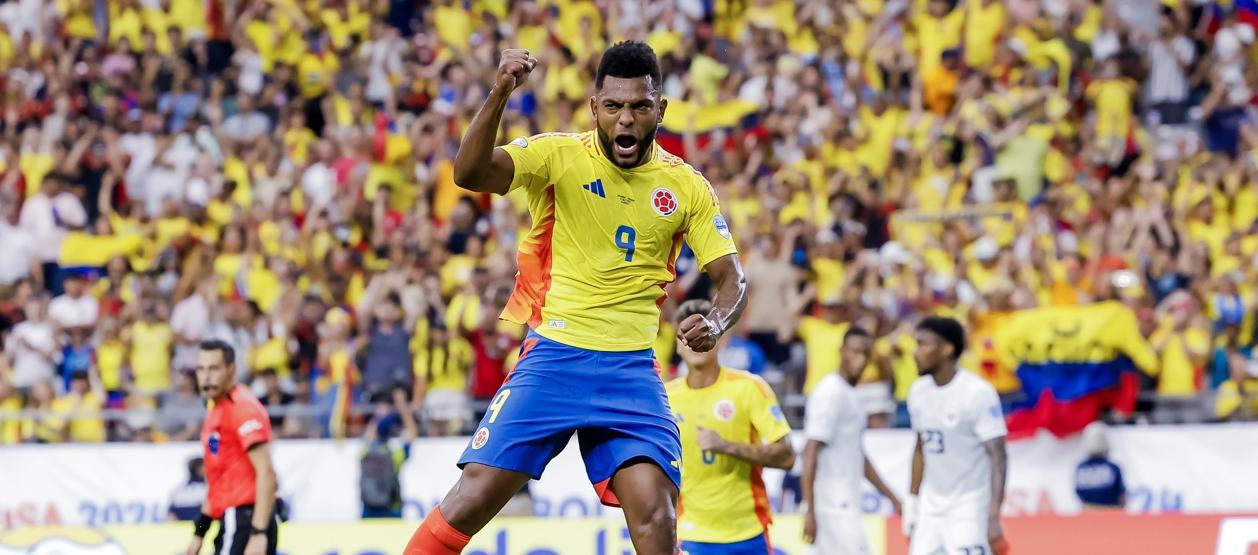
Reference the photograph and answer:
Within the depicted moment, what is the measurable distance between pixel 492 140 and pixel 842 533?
6.08 m

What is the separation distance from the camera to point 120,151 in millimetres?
20312

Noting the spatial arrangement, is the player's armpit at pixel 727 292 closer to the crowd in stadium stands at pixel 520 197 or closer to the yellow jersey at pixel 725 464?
the yellow jersey at pixel 725 464

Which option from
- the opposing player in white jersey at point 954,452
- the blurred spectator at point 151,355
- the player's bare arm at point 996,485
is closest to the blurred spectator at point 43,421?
the blurred spectator at point 151,355

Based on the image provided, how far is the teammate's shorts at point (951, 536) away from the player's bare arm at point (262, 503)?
4.11 metres

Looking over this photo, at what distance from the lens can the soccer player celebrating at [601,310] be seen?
6934 millimetres

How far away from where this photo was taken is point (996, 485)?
35.9 feet

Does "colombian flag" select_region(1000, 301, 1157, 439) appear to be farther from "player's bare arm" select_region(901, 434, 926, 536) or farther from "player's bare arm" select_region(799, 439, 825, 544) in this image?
"player's bare arm" select_region(799, 439, 825, 544)

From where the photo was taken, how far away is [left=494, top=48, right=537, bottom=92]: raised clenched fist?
6430 millimetres

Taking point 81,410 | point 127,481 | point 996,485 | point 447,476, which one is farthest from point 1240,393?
point 81,410

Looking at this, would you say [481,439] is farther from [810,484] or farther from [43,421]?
[43,421]

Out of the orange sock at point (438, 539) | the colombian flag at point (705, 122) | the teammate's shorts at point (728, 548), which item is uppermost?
the colombian flag at point (705, 122)

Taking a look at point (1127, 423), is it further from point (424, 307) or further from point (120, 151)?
point (120, 151)

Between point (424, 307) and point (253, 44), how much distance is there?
6.55m

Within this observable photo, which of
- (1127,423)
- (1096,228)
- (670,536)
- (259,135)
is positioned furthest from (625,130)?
(259,135)
